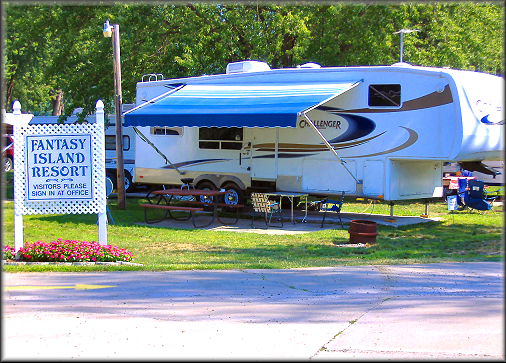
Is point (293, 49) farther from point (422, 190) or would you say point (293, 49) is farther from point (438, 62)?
point (422, 190)

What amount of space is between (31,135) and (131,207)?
8.00m

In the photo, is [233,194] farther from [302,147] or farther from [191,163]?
[302,147]

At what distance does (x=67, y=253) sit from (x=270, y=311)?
4.33 meters

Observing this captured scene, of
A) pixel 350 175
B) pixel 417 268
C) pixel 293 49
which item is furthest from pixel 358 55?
pixel 417 268


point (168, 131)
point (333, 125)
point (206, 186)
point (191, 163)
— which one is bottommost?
point (206, 186)

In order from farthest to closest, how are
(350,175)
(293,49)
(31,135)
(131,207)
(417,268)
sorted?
(293,49)
(131,207)
(350,175)
(31,135)
(417,268)

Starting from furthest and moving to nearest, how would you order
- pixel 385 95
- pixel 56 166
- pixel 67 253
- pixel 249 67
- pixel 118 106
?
pixel 118 106 < pixel 249 67 < pixel 385 95 < pixel 56 166 < pixel 67 253

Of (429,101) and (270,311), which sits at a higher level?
(429,101)

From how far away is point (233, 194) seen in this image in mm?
16453

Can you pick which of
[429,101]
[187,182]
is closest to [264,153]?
[187,182]

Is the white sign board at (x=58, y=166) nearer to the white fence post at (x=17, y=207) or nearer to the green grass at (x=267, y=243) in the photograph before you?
the white fence post at (x=17, y=207)

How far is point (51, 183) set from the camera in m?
9.60

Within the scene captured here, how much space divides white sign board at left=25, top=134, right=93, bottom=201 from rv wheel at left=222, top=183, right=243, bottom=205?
706 cm

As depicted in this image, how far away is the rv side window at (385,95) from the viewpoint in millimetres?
13773
